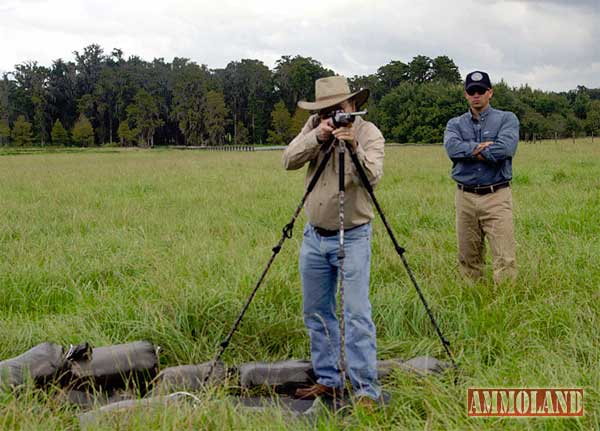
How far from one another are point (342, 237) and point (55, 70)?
9152 cm

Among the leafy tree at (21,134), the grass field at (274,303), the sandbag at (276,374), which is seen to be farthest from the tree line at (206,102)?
the sandbag at (276,374)

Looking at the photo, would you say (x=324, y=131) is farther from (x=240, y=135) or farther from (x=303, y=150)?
(x=240, y=135)

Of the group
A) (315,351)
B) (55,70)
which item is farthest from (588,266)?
(55,70)

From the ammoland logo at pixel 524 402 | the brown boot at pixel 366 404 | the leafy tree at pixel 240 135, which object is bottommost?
the brown boot at pixel 366 404

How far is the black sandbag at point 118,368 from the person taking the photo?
4.06 m

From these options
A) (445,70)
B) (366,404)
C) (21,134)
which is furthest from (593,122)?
(366,404)

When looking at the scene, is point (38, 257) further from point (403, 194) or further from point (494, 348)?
point (403, 194)

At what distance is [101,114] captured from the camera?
80875 mm

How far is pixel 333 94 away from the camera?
366 cm

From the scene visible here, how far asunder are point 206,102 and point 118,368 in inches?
2964

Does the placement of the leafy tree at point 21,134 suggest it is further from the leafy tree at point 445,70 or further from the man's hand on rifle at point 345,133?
the man's hand on rifle at point 345,133

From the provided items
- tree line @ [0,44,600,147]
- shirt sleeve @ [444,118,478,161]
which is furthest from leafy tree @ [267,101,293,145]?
shirt sleeve @ [444,118,478,161]

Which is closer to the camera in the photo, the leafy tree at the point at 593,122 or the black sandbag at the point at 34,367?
the black sandbag at the point at 34,367

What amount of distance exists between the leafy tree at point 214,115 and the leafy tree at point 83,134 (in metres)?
14.9
